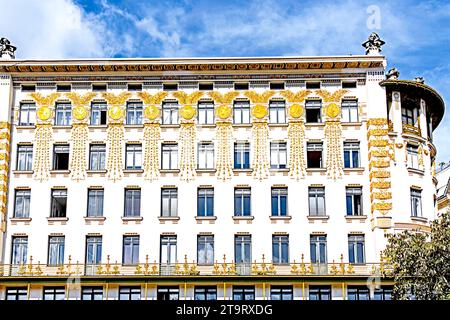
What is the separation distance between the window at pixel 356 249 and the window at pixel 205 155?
10278mm

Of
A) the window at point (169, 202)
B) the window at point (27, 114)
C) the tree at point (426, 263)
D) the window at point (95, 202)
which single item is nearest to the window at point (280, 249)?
the window at point (169, 202)

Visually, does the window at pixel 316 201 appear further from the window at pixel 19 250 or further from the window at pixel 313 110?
the window at pixel 19 250

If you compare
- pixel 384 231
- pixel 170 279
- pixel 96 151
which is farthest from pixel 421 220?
pixel 96 151

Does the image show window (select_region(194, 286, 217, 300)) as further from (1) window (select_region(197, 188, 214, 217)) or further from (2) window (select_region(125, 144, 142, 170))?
(2) window (select_region(125, 144, 142, 170))

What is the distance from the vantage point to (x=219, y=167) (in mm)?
50469

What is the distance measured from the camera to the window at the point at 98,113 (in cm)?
5162

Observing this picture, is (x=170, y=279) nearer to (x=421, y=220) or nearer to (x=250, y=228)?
(x=250, y=228)

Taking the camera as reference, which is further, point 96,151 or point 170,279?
point 96,151

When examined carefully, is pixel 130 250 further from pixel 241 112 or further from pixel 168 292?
pixel 241 112

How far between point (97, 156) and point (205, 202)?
7.89 metres

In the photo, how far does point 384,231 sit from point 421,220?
3273 millimetres

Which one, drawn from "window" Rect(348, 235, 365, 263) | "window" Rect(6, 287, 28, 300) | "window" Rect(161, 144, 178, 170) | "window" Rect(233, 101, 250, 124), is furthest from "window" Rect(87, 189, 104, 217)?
→ "window" Rect(348, 235, 365, 263)

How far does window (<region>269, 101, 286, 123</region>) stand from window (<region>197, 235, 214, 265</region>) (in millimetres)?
9022

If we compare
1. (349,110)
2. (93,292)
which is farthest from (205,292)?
(349,110)
